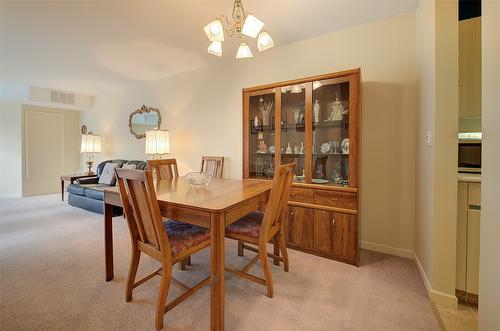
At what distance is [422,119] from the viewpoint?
6.21 ft

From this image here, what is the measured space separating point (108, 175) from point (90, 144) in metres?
1.13

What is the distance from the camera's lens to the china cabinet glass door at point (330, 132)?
2.15 m

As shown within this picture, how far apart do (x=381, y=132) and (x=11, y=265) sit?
376 cm

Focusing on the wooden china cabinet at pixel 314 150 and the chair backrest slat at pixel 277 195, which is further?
the wooden china cabinet at pixel 314 150

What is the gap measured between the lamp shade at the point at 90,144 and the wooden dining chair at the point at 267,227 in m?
4.52

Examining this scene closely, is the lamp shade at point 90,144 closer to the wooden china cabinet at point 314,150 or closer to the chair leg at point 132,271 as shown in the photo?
the wooden china cabinet at point 314,150

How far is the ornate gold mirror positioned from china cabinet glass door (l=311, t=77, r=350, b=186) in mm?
2964

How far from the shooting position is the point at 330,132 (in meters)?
2.28

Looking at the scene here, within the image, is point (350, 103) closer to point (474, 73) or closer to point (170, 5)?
point (474, 73)

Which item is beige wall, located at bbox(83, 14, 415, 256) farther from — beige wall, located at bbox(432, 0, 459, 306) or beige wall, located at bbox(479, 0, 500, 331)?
beige wall, located at bbox(479, 0, 500, 331)

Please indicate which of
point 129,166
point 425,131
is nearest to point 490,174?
point 425,131

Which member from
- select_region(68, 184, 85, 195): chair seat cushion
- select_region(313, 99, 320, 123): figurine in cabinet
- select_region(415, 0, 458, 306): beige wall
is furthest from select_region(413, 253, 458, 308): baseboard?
select_region(68, 184, 85, 195): chair seat cushion

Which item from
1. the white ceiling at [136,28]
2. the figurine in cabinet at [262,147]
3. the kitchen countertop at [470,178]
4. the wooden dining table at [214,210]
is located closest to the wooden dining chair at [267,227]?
the wooden dining table at [214,210]

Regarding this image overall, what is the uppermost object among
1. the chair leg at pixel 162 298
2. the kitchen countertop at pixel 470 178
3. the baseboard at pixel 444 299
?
the kitchen countertop at pixel 470 178
